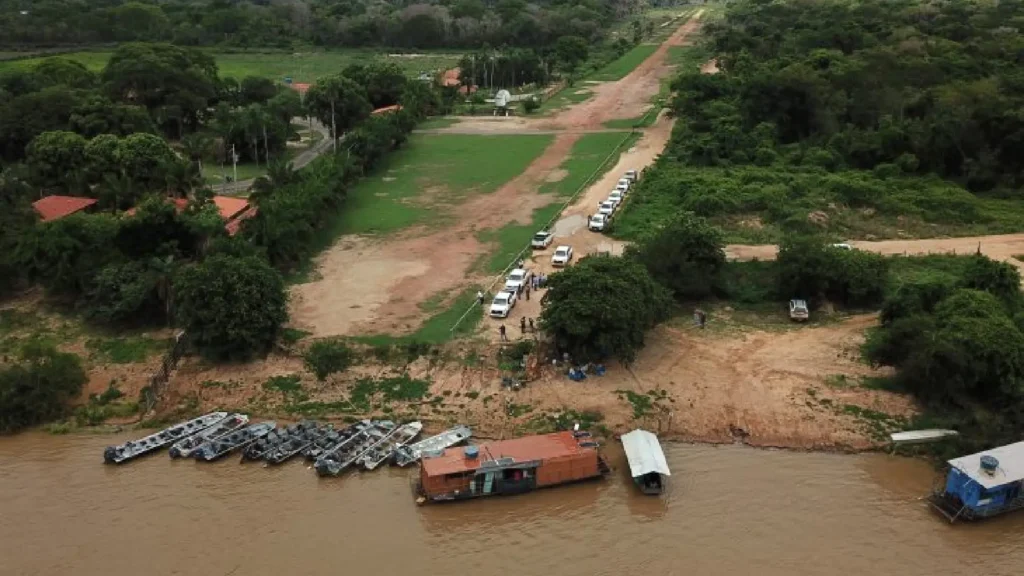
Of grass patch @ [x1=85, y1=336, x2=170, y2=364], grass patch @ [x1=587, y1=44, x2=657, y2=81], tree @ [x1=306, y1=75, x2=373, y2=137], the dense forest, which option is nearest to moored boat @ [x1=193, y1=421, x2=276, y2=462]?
grass patch @ [x1=85, y1=336, x2=170, y2=364]

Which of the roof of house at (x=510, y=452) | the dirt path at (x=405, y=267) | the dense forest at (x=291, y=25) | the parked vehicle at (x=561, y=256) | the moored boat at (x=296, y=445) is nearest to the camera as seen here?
the roof of house at (x=510, y=452)

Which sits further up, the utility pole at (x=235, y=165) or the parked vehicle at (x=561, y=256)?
the utility pole at (x=235, y=165)

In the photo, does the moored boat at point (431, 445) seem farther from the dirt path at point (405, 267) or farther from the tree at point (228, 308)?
the tree at point (228, 308)

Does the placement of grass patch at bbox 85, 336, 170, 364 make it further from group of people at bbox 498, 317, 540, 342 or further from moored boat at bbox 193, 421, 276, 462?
group of people at bbox 498, 317, 540, 342

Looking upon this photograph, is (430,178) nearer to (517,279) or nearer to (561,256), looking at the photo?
(561,256)

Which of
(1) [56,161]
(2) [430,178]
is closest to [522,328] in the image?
(2) [430,178]

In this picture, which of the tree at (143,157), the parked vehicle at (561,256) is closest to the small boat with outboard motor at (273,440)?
the parked vehicle at (561,256)

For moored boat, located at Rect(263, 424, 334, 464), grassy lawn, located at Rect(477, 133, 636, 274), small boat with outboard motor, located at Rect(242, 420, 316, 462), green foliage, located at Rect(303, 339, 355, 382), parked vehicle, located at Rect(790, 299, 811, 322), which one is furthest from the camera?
grassy lawn, located at Rect(477, 133, 636, 274)
